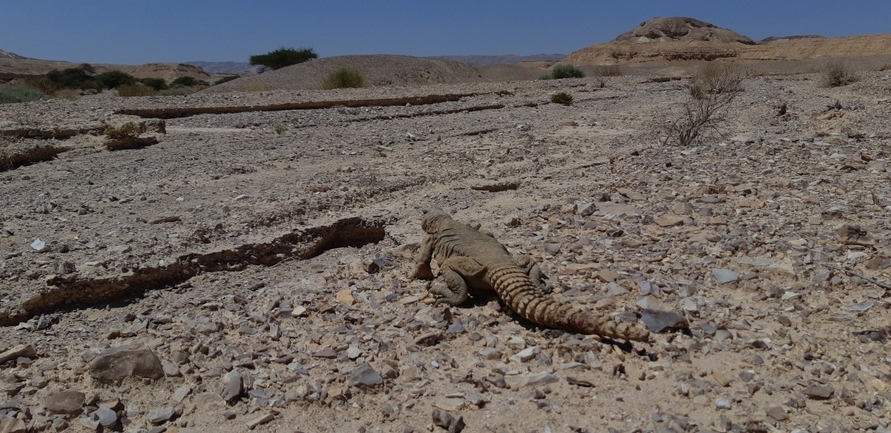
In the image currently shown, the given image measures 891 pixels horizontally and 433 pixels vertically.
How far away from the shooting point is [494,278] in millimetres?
3898

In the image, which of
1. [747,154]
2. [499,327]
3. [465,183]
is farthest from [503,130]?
[499,327]

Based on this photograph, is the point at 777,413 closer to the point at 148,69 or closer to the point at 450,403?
the point at 450,403

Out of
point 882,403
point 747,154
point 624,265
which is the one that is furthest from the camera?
point 747,154

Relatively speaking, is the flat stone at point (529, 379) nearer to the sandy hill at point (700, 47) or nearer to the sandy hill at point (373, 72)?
the sandy hill at point (373, 72)

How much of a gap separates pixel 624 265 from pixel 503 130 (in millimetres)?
7919

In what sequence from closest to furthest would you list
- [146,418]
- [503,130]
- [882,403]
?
[882,403] < [146,418] < [503,130]

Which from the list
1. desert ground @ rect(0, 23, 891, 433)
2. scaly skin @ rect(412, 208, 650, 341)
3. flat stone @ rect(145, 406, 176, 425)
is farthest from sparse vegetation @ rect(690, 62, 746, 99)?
flat stone @ rect(145, 406, 176, 425)

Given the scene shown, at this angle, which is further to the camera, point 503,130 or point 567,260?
point 503,130

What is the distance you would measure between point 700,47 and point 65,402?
186ft

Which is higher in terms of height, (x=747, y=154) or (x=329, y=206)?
(x=747, y=154)

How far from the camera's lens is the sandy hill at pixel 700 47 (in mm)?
45625

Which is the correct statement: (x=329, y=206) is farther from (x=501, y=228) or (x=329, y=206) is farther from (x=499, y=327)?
(x=499, y=327)

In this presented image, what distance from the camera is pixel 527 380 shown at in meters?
3.14

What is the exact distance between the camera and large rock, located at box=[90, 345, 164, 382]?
3275 mm
